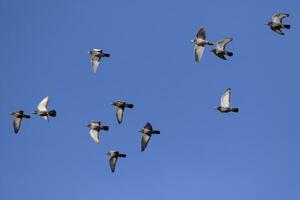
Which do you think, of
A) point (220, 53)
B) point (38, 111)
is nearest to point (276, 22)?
point (220, 53)

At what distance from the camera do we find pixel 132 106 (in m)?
92.6

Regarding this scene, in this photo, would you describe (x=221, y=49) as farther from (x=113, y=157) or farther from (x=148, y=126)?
(x=113, y=157)

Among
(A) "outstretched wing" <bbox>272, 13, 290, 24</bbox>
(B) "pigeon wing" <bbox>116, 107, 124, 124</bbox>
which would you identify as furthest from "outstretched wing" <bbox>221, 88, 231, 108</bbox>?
(B) "pigeon wing" <bbox>116, 107, 124, 124</bbox>

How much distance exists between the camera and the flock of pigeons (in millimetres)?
89625

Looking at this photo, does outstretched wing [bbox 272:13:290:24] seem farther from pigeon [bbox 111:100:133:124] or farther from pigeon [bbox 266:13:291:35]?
pigeon [bbox 111:100:133:124]

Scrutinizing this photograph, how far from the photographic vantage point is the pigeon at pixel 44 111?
94.1 m

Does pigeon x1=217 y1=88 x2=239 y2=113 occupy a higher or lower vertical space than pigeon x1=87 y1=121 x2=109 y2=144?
higher

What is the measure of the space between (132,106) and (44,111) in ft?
24.9

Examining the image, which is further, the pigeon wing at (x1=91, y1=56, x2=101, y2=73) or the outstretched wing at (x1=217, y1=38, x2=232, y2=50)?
the pigeon wing at (x1=91, y1=56, x2=101, y2=73)

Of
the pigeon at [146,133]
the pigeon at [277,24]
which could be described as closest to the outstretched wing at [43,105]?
the pigeon at [146,133]

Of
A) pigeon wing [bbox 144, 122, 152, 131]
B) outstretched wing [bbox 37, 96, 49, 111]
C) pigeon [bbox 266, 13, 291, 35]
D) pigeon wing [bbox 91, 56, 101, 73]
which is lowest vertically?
pigeon wing [bbox 144, 122, 152, 131]

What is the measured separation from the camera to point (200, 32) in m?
90.6

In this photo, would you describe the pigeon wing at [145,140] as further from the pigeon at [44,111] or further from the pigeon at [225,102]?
the pigeon at [44,111]

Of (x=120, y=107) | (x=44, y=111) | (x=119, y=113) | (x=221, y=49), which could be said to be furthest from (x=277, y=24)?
(x=44, y=111)
